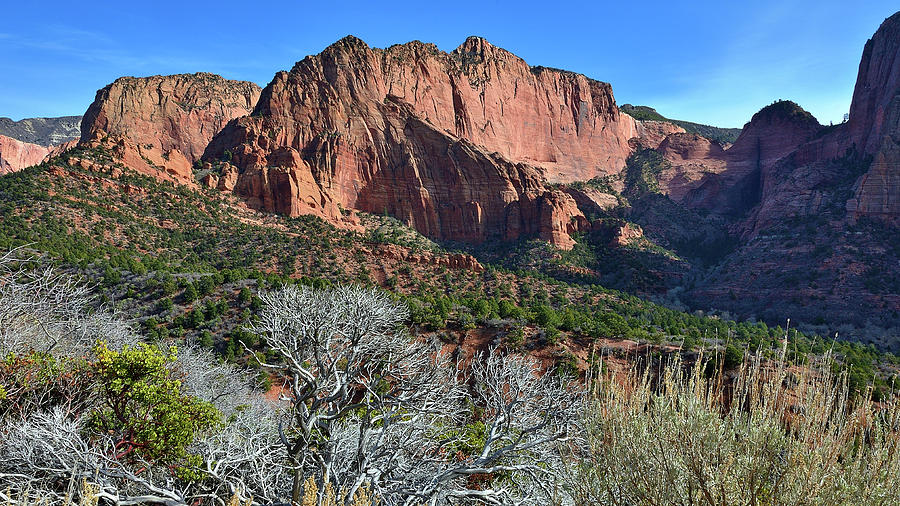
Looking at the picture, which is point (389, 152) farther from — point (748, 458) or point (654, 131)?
point (654, 131)

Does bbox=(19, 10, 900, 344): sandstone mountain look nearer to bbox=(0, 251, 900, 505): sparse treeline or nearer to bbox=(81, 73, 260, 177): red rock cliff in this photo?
bbox=(81, 73, 260, 177): red rock cliff

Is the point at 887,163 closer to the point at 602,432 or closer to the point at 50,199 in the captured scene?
the point at 602,432

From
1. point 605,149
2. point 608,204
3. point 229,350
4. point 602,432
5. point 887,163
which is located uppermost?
point 605,149

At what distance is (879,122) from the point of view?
6794cm

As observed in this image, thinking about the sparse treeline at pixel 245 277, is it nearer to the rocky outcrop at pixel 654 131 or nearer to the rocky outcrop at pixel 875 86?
the rocky outcrop at pixel 875 86

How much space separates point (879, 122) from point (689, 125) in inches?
2869

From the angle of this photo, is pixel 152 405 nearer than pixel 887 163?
Yes

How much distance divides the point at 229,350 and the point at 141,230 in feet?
86.1

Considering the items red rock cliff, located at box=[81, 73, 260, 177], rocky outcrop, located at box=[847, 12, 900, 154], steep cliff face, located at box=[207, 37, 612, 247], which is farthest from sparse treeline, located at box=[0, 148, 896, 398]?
rocky outcrop, located at box=[847, 12, 900, 154]

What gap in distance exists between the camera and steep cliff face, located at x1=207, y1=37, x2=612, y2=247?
63.7m

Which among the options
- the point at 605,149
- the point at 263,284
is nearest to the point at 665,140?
the point at 605,149

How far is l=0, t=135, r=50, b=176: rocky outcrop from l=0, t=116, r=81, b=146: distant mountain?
12755 mm

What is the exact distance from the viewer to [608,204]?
285 feet

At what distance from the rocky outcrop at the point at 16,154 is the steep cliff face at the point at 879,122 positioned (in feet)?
595
